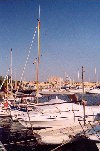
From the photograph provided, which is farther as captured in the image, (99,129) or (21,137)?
(21,137)

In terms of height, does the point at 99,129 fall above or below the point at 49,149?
above

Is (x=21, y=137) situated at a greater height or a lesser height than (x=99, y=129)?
lesser

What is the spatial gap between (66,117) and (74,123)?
2.63 feet

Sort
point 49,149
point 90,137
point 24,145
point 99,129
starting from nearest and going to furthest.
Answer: point 90,137
point 99,129
point 49,149
point 24,145

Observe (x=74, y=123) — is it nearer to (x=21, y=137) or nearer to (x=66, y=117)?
(x=66, y=117)

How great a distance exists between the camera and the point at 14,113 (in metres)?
25.2

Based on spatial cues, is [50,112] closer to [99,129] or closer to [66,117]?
[66,117]

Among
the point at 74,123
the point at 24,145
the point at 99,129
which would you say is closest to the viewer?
the point at 99,129

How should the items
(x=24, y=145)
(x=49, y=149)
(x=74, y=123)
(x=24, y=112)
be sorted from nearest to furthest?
1. (x=49, y=149)
2. (x=24, y=145)
3. (x=74, y=123)
4. (x=24, y=112)

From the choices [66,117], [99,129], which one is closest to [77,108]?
[66,117]

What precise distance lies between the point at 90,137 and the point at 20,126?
9.51 meters

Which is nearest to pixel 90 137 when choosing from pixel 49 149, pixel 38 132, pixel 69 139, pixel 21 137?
pixel 69 139

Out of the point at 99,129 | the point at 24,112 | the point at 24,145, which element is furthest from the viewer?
the point at 24,112

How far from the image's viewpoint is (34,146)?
20.9 metres
